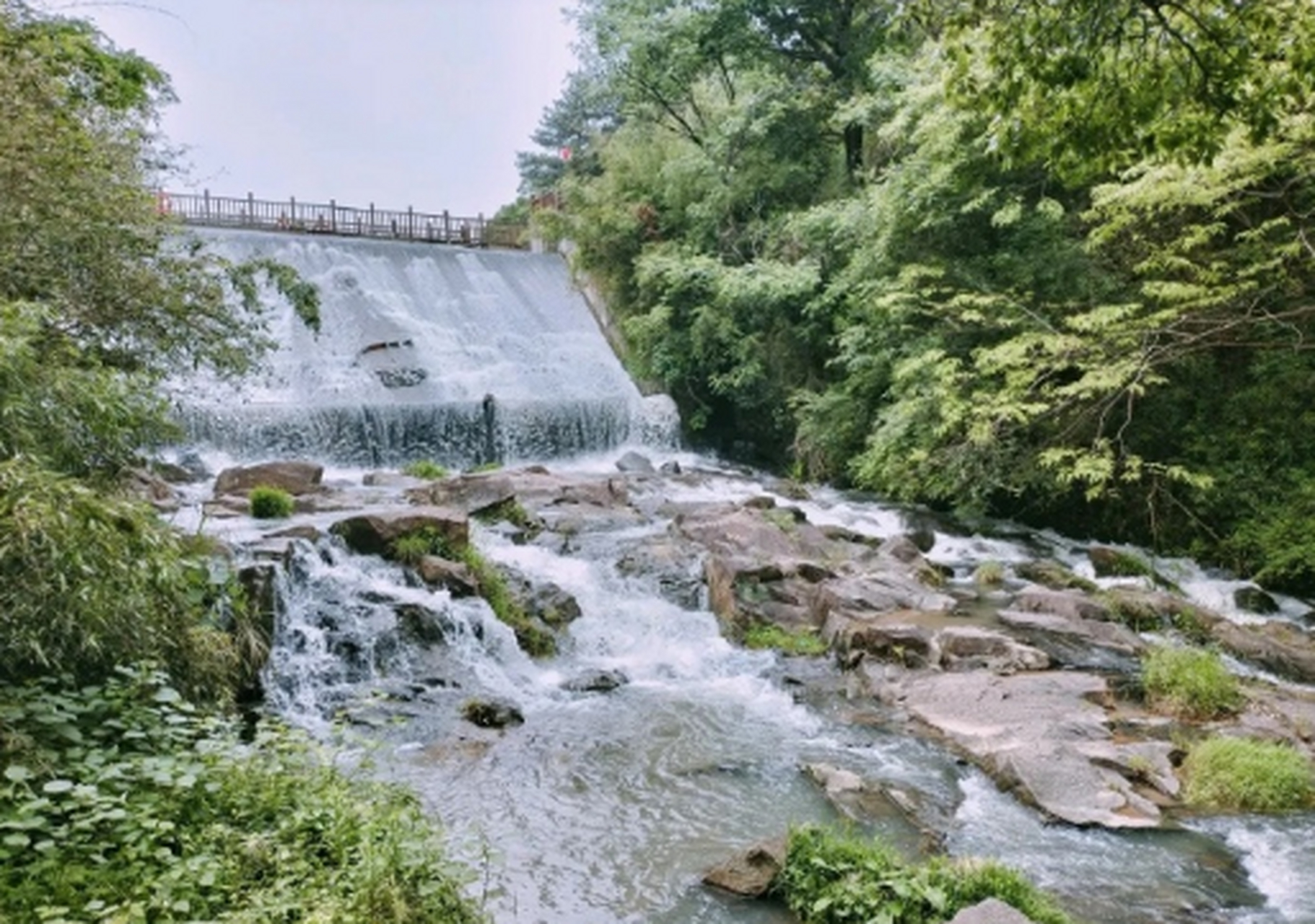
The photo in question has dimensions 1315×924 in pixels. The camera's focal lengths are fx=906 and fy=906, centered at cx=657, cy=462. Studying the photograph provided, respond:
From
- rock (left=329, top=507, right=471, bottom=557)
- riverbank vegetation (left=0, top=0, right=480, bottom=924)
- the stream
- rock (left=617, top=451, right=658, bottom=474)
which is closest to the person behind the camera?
riverbank vegetation (left=0, top=0, right=480, bottom=924)

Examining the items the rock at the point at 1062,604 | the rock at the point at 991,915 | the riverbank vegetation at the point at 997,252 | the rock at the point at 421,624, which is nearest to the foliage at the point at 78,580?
the rock at the point at 421,624

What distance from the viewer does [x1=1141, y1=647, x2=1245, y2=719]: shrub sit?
6398 millimetres

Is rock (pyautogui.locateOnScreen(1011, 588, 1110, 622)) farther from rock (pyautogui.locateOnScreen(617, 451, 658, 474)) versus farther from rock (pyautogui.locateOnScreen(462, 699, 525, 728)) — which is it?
rock (pyautogui.locateOnScreen(617, 451, 658, 474))

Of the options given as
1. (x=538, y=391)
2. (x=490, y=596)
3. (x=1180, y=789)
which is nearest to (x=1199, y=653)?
(x=1180, y=789)

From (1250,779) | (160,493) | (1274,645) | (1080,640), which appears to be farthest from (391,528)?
(1274,645)

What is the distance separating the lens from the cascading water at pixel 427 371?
14.5m

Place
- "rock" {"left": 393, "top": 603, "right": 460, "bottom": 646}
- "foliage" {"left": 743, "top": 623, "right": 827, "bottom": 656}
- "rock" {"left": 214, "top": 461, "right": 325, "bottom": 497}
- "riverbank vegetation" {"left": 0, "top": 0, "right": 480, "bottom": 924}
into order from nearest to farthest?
"riverbank vegetation" {"left": 0, "top": 0, "right": 480, "bottom": 924}
"rock" {"left": 393, "top": 603, "right": 460, "bottom": 646}
"foliage" {"left": 743, "top": 623, "right": 827, "bottom": 656}
"rock" {"left": 214, "top": 461, "right": 325, "bottom": 497}

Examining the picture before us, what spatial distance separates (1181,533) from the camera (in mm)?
10852

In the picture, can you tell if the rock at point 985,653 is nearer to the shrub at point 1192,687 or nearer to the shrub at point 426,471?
the shrub at point 1192,687

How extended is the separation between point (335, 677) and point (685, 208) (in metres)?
13.4

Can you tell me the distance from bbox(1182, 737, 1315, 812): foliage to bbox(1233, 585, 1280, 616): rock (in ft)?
14.3

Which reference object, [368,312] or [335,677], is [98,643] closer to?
[335,677]

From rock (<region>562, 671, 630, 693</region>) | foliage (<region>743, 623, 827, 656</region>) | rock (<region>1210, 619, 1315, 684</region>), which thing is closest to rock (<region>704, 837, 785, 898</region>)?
rock (<region>562, 671, 630, 693</region>)

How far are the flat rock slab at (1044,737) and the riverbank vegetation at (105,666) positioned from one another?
11.6ft
